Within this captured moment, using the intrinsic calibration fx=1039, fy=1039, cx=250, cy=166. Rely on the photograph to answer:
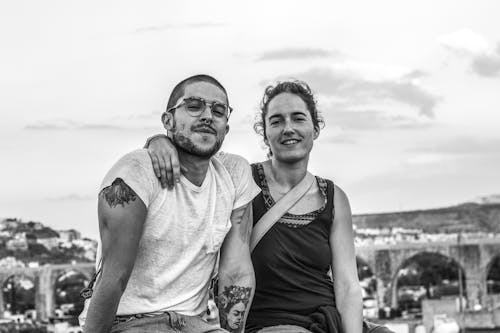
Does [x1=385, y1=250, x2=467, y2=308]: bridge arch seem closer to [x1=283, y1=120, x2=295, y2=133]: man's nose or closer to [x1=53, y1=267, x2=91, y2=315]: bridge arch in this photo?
[x1=53, y1=267, x2=91, y2=315]: bridge arch

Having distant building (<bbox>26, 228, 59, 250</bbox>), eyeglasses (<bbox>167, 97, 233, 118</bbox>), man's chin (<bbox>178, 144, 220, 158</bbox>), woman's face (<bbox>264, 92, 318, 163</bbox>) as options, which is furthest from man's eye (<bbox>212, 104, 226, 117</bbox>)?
distant building (<bbox>26, 228, 59, 250</bbox>)

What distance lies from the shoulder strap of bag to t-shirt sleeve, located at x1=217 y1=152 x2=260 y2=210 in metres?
0.32

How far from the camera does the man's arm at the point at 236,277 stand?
12.0 ft

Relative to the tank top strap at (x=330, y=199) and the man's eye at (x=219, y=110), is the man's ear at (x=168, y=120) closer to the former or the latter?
the man's eye at (x=219, y=110)

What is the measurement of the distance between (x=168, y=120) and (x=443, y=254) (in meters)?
53.0

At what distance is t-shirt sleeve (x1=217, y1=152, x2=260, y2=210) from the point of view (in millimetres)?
3643

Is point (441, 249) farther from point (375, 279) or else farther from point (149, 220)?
point (149, 220)

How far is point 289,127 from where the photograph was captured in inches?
162

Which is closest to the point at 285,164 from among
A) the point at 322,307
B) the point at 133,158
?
the point at 322,307

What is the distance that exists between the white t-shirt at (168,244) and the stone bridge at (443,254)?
47.5 meters

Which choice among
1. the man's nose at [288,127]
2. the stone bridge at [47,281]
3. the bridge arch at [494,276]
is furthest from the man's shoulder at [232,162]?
the stone bridge at [47,281]

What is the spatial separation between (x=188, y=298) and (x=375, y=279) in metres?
53.3

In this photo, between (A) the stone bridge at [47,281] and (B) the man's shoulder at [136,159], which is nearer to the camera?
(B) the man's shoulder at [136,159]

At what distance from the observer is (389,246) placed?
5591cm
